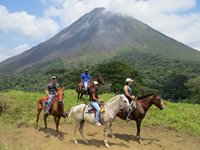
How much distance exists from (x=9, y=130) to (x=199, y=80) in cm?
4874

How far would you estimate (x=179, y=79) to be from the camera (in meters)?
73.5

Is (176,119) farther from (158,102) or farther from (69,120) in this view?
(69,120)

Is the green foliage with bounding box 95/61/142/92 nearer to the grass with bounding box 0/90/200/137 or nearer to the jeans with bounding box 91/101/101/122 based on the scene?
the grass with bounding box 0/90/200/137

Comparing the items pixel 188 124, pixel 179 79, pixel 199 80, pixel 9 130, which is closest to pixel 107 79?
pixel 199 80

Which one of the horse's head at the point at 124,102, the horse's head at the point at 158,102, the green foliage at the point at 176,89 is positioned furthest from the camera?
the green foliage at the point at 176,89

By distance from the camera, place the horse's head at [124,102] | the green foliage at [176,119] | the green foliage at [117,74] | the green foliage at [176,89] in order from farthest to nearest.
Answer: the green foliage at [176,89], the green foliage at [117,74], the green foliage at [176,119], the horse's head at [124,102]

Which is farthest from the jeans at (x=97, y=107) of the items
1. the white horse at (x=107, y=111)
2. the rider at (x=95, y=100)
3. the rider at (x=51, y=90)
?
the rider at (x=51, y=90)

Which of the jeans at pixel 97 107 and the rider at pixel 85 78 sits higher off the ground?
the rider at pixel 85 78

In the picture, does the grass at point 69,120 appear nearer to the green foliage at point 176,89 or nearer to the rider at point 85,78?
the rider at point 85,78

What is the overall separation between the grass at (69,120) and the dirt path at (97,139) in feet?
3.13

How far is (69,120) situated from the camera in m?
16.9

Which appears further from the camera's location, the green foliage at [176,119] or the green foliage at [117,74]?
the green foliage at [117,74]

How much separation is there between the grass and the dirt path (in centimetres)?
95

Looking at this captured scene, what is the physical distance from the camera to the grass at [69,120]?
17656mm
